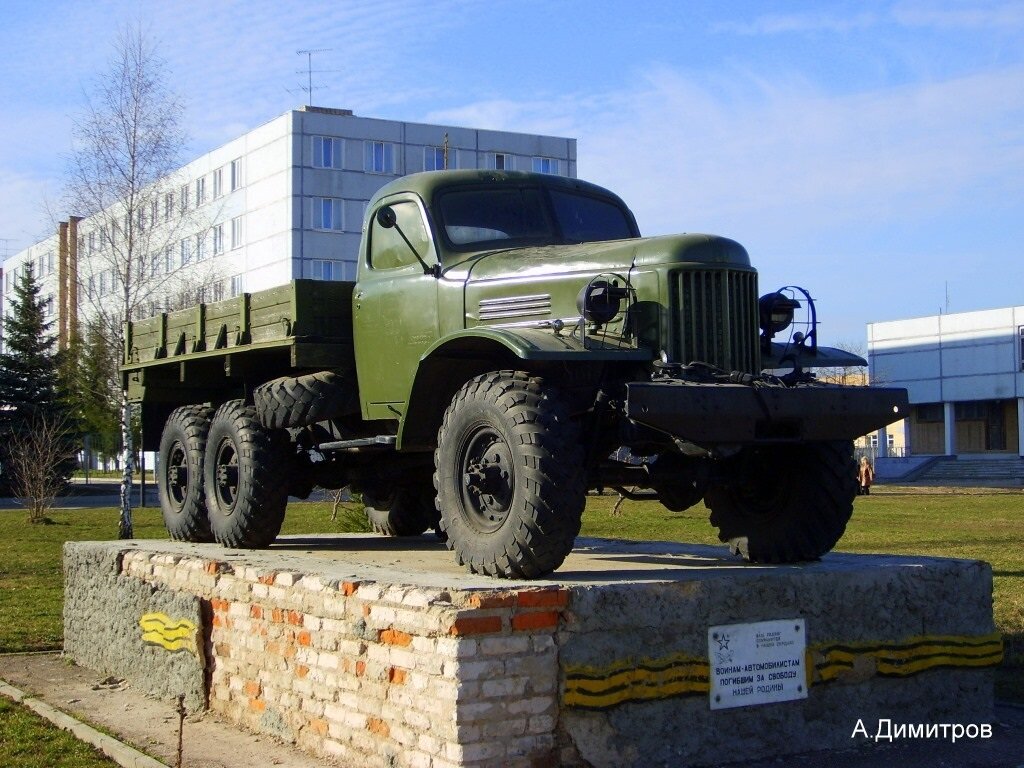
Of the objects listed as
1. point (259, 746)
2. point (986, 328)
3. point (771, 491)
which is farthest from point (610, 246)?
point (986, 328)

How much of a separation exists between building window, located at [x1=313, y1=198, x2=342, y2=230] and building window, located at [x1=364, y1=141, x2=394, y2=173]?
187 cm

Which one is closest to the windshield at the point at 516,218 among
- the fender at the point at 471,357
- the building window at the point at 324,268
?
the fender at the point at 471,357

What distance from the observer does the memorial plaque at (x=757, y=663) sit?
6133mm

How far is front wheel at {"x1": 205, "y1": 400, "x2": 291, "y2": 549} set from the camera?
880cm

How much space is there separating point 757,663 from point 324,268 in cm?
4086

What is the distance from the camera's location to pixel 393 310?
7984mm

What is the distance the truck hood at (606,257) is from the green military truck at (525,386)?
0.04 feet

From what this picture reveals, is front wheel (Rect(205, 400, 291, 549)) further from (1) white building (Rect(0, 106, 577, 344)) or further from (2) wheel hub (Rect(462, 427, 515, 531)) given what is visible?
(1) white building (Rect(0, 106, 577, 344))

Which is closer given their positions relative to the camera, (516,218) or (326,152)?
(516,218)

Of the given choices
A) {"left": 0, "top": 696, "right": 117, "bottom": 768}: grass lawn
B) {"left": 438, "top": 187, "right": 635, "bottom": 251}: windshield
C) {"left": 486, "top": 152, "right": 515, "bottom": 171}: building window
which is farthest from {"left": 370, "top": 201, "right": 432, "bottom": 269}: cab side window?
{"left": 486, "top": 152, "right": 515, "bottom": 171}: building window

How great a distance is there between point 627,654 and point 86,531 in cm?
1774

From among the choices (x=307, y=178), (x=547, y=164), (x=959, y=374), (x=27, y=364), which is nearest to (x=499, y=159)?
(x=547, y=164)

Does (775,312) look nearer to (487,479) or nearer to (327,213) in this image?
(487,479)

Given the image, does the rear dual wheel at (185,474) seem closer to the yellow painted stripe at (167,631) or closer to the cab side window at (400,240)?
the yellow painted stripe at (167,631)
